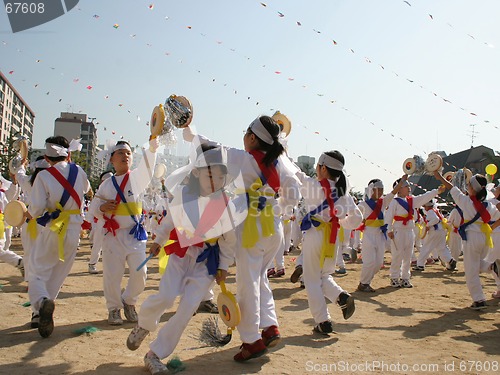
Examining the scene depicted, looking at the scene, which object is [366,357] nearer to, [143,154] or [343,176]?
[343,176]

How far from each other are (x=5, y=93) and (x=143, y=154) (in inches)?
3267

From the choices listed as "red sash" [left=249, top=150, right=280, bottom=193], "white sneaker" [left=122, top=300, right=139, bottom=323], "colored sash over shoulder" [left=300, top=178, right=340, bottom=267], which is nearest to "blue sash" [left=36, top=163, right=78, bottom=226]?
"white sneaker" [left=122, top=300, right=139, bottom=323]

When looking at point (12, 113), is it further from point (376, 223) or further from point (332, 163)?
point (332, 163)

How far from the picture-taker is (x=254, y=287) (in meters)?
4.29

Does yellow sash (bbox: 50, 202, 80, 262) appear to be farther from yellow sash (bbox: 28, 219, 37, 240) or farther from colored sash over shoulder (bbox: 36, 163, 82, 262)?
yellow sash (bbox: 28, 219, 37, 240)

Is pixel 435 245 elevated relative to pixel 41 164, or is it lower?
lower

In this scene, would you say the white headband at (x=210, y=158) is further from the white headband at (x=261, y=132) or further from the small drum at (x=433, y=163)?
the small drum at (x=433, y=163)

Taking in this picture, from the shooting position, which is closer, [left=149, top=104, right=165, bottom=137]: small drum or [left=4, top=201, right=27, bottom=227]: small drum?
[left=149, top=104, right=165, bottom=137]: small drum

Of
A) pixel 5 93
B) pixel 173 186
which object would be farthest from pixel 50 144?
pixel 5 93

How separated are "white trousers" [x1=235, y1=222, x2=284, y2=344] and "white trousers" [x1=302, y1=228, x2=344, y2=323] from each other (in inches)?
40.5

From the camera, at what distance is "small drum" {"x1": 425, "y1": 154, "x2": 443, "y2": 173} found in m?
7.96

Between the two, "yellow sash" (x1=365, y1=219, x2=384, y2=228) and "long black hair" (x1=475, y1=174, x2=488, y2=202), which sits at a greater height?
"long black hair" (x1=475, y1=174, x2=488, y2=202)

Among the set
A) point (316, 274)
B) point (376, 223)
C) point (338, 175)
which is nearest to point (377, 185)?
point (376, 223)

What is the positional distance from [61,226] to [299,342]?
9.63 feet
